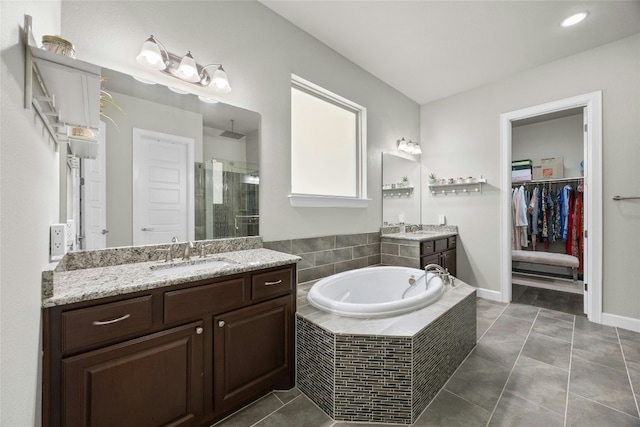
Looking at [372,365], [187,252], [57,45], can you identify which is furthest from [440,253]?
[57,45]

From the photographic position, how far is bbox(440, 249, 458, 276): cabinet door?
3.40m

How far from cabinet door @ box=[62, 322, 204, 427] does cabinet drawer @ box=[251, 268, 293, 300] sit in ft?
1.14

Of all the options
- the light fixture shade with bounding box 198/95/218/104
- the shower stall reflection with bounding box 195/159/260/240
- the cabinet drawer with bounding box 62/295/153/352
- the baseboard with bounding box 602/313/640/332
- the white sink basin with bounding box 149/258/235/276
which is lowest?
the baseboard with bounding box 602/313/640/332

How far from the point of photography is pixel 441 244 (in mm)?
3398

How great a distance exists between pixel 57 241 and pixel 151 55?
45.0 inches

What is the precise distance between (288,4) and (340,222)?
6.53 ft

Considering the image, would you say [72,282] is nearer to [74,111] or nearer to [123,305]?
[123,305]

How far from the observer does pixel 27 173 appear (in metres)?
0.78

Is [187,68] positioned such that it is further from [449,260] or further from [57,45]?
[449,260]

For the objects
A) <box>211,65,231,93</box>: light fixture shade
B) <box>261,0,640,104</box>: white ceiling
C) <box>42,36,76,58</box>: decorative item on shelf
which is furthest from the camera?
<box>261,0,640,104</box>: white ceiling

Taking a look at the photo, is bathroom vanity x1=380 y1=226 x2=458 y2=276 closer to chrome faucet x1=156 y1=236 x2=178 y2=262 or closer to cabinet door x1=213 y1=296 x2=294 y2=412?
cabinet door x1=213 y1=296 x2=294 y2=412

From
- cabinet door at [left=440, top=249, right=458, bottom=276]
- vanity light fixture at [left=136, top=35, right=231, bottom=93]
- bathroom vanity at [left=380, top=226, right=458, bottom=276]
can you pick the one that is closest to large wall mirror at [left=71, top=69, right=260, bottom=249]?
vanity light fixture at [left=136, top=35, right=231, bottom=93]

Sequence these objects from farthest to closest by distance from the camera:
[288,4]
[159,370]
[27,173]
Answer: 1. [288,4]
2. [159,370]
3. [27,173]

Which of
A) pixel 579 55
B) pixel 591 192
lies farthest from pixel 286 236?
pixel 579 55
